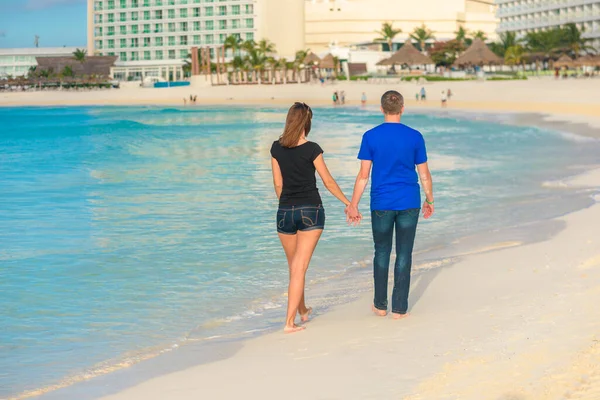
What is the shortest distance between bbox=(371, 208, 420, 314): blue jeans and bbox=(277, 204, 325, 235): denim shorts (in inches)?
21.9

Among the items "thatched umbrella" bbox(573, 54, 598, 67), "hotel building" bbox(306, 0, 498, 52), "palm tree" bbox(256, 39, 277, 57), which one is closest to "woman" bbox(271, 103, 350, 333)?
"thatched umbrella" bbox(573, 54, 598, 67)

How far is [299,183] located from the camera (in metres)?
6.61

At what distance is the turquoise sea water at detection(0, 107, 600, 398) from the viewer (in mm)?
7750

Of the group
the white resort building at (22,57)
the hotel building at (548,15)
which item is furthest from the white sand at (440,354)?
the white resort building at (22,57)

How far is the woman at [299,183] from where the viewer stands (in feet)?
21.2

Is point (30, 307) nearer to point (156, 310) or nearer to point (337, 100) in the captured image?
point (156, 310)

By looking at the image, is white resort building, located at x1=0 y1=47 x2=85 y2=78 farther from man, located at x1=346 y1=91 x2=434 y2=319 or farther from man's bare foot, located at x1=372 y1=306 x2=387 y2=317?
man, located at x1=346 y1=91 x2=434 y2=319

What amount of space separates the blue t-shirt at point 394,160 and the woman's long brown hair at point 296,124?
59 cm

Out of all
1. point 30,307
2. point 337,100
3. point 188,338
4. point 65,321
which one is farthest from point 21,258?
point 337,100

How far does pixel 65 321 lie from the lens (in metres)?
8.34

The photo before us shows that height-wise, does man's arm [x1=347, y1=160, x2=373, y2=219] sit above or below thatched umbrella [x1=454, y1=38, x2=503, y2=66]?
below

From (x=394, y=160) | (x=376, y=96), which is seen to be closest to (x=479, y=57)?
(x=376, y=96)

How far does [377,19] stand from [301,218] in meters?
168

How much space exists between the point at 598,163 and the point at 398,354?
18.8 meters
